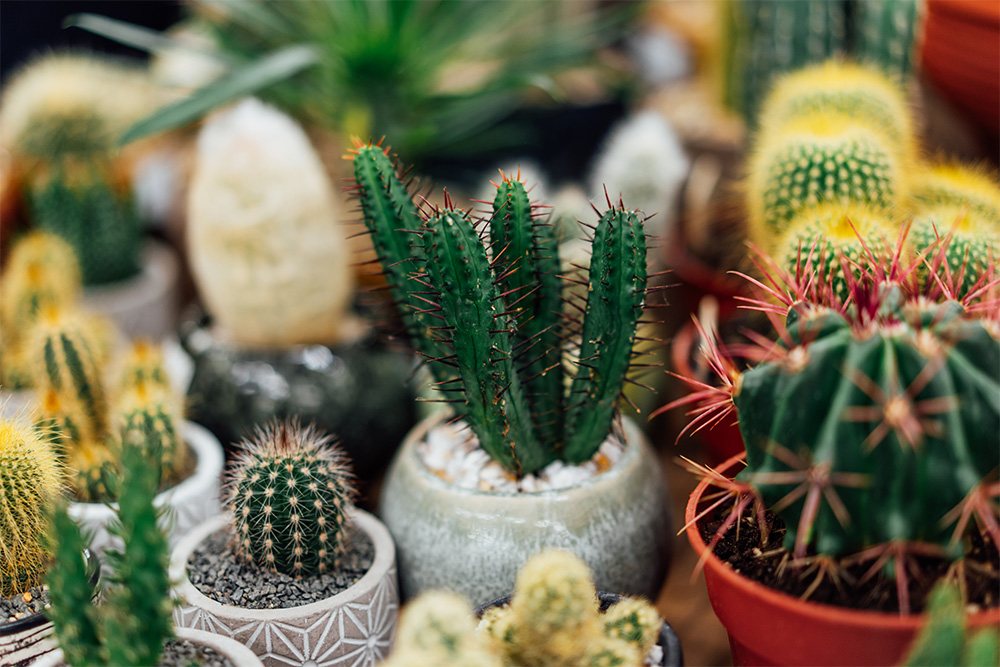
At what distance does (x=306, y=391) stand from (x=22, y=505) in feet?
1.52

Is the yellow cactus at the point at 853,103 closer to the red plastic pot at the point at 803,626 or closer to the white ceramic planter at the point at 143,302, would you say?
the red plastic pot at the point at 803,626

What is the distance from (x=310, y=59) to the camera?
1.47 meters

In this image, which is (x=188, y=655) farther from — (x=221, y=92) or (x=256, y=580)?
(x=221, y=92)

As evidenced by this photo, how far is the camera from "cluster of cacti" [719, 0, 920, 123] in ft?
4.87

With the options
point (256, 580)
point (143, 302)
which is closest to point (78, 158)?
point (143, 302)

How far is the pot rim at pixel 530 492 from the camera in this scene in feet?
3.23

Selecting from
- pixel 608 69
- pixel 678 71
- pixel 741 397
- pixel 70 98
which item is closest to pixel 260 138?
pixel 70 98

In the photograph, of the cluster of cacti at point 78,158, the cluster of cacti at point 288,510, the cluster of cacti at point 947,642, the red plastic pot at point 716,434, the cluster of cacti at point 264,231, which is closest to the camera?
the cluster of cacti at point 947,642

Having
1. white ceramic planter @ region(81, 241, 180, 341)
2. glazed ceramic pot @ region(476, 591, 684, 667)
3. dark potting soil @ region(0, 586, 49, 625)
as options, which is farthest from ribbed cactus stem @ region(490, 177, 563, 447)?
white ceramic planter @ region(81, 241, 180, 341)

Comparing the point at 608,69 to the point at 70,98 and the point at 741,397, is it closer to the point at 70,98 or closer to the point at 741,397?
the point at 70,98

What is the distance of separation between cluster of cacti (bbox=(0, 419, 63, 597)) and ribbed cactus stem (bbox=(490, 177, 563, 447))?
53 centimetres

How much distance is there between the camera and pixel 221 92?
1.38 meters

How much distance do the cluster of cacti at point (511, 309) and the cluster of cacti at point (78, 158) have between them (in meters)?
0.98

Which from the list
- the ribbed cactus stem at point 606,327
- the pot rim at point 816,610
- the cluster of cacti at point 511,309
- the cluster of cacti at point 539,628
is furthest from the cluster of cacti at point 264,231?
the pot rim at point 816,610
